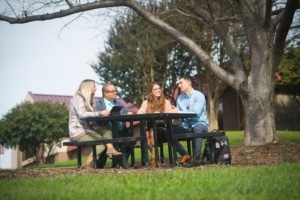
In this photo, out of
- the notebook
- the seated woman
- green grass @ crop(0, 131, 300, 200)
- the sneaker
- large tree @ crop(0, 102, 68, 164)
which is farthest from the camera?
large tree @ crop(0, 102, 68, 164)

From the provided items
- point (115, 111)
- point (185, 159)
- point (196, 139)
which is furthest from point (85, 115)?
point (196, 139)

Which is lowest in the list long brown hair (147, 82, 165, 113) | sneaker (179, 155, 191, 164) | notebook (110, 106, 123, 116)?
sneaker (179, 155, 191, 164)

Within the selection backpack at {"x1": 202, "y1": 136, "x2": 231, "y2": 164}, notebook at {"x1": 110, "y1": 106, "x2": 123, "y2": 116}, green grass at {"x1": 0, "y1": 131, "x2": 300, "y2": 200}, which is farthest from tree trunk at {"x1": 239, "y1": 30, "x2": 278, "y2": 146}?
green grass at {"x1": 0, "y1": 131, "x2": 300, "y2": 200}

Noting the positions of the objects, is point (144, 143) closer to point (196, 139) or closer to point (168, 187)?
point (196, 139)

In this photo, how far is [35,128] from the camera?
3988 centimetres

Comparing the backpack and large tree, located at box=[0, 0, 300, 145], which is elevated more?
large tree, located at box=[0, 0, 300, 145]

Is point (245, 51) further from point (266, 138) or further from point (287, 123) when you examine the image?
point (266, 138)

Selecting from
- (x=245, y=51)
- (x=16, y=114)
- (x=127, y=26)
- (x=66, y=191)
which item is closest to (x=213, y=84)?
(x=245, y=51)

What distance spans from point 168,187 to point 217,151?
416 cm

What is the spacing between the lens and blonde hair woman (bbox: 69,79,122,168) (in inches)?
331

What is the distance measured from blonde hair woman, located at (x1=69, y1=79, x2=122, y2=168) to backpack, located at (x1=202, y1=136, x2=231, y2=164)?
1871 mm

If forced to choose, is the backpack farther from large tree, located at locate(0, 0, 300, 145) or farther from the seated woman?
large tree, located at locate(0, 0, 300, 145)

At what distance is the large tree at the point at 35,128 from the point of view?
40250 mm

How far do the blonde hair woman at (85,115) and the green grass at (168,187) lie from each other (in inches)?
94.0
